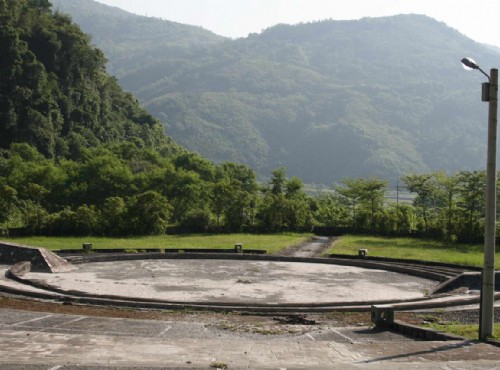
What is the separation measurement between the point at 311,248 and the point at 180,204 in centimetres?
1936

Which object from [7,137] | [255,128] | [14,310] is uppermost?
[255,128]

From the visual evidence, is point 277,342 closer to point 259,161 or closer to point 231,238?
point 231,238

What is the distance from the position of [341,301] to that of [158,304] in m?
5.32

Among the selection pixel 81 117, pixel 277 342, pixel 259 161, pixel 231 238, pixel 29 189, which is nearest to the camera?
pixel 277 342

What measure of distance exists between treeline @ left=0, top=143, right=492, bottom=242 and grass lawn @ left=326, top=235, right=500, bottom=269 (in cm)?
246

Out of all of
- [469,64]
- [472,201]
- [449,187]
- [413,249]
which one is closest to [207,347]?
[469,64]

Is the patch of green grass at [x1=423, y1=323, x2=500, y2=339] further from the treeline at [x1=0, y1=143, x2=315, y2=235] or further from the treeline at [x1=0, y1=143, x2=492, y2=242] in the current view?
the treeline at [x1=0, y1=143, x2=315, y2=235]

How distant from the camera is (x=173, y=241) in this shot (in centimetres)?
3747

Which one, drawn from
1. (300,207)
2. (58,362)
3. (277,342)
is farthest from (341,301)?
(300,207)

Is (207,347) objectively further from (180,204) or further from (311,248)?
(180,204)

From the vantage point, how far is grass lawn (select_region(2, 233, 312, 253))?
3350cm

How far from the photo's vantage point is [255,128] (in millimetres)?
177875

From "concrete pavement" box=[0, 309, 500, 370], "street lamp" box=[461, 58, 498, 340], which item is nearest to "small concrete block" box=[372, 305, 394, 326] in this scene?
"concrete pavement" box=[0, 309, 500, 370]

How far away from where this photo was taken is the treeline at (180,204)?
40.7m
